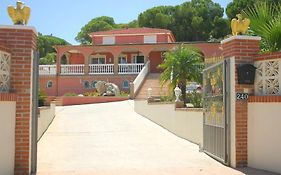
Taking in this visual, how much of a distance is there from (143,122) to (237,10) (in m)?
36.8

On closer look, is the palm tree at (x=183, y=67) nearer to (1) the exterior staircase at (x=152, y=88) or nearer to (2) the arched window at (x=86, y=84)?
(1) the exterior staircase at (x=152, y=88)

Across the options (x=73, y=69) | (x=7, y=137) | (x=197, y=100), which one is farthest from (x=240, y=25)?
(x=73, y=69)

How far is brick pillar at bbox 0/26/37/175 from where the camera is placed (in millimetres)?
8305

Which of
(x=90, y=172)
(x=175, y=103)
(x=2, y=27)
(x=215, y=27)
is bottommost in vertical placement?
(x=90, y=172)

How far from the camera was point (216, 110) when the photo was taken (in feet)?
34.7

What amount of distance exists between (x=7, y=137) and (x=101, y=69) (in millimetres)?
30026

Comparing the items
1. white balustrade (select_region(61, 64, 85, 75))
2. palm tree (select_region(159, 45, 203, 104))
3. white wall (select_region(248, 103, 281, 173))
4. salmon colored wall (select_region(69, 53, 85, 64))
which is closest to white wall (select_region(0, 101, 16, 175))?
white wall (select_region(248, 103, 281, 173))

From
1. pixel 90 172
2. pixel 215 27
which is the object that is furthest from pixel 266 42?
pixel 215 27

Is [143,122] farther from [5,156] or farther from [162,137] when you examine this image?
[5,156]

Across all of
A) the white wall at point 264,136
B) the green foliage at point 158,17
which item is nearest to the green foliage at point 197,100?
the white wall at point 264,136

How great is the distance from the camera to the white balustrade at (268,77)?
884cm

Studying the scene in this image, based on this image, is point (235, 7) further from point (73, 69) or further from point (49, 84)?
point (49, 84)

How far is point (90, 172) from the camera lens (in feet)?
28.6

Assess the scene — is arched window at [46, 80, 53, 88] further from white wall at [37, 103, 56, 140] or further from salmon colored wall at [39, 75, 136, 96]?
white wall at [37, 103, 56, 140]
